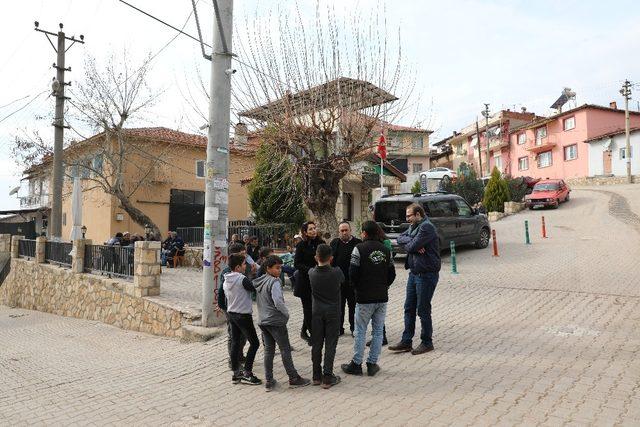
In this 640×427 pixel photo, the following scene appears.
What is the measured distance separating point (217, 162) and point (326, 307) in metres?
3.63

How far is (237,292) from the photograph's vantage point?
17.1 feet

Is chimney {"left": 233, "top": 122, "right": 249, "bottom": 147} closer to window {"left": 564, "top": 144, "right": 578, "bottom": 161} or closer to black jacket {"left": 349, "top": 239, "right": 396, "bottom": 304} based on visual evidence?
black jacket {"left": 349, "top": 239, "right": 396, "bottom": 304}

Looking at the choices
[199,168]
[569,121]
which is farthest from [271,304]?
[569,121]

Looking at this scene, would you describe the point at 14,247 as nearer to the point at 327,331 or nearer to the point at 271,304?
the point at 271,304

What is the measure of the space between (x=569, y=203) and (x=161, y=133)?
2378cm

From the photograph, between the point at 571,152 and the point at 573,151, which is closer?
the point at 573,151

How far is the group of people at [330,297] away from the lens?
188 inches

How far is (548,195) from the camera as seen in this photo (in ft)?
83.7

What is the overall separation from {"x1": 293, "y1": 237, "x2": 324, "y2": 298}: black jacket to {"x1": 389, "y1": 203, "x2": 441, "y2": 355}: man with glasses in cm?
123

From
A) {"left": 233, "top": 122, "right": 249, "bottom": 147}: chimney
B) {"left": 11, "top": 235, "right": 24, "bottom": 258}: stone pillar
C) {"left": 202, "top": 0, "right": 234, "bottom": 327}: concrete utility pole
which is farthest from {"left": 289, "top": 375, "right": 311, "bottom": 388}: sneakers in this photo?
{"left": 11, "top": 235, "right": 24, "bottom": 258}: stone pillar

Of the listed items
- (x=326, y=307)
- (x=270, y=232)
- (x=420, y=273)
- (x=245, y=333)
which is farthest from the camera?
(x=270, y=232)

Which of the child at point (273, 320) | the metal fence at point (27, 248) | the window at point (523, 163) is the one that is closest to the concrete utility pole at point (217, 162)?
the child at point (273, 320)

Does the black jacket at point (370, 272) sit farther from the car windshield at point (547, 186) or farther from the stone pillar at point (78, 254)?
the car windshield at point (547, 186)

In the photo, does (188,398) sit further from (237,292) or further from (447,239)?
(447,239)
